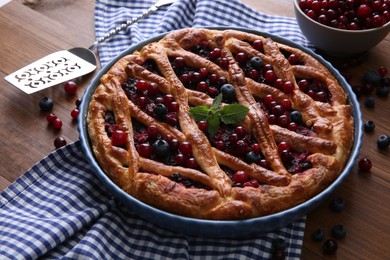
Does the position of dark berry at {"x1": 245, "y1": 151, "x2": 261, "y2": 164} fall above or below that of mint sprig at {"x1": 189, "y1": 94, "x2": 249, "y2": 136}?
below

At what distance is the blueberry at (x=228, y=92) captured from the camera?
7.64 ft

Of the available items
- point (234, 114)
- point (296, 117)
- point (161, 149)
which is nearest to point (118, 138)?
point (161, 149)

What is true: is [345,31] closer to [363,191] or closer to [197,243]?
[363,191]

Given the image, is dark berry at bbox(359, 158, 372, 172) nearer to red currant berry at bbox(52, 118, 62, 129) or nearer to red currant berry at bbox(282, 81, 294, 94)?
red currant berry at bbox(282, 81, 294, 94)

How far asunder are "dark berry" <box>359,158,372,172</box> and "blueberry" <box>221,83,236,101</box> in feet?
1.99

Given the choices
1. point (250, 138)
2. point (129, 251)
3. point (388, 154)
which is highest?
point (250, 138)

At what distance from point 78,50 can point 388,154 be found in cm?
158

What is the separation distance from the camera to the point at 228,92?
7.64 ft

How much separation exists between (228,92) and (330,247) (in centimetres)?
74

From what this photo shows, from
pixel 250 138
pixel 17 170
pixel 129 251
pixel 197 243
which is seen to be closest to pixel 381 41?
pixel 250 138

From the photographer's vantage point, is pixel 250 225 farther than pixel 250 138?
No

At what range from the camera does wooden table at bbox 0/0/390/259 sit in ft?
7.20

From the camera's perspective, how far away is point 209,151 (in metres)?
2.12

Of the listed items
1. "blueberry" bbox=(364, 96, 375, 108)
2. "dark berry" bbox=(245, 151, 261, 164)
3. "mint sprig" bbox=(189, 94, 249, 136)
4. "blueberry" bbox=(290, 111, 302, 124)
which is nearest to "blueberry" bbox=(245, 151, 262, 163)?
"dark berry" bbox=(245, 151, 261, 164)
